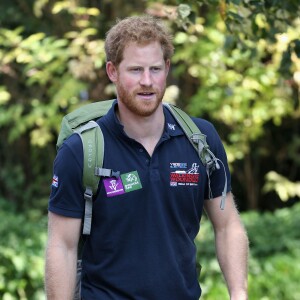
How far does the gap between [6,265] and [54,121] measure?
2.42 m

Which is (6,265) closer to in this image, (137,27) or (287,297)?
(287,297)

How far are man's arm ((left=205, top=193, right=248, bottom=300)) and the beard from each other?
0.56m

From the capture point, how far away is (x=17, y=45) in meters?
8.38

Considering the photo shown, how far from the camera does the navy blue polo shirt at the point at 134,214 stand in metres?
3.43

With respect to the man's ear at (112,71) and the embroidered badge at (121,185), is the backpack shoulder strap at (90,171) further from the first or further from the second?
the man's ear at (112,71)

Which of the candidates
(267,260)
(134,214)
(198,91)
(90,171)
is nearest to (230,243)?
(134,214)

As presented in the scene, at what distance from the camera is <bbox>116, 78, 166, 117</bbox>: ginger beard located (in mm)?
3457

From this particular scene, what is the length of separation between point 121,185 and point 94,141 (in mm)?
228

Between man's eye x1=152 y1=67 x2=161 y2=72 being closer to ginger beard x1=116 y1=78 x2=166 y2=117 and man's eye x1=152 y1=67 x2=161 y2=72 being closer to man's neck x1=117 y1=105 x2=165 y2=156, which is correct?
ginger beard x1=116 y1=78 x2=166 y2=117

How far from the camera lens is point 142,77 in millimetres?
3443

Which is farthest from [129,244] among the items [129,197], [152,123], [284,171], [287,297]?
[284,171]

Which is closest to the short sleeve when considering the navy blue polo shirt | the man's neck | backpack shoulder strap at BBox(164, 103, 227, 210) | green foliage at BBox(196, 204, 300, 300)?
the navy blue polo shirt

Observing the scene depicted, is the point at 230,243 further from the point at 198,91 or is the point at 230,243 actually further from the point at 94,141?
the point at 198,91

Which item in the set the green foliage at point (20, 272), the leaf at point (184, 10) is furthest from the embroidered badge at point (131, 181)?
the green foliage at point (20, 272)
